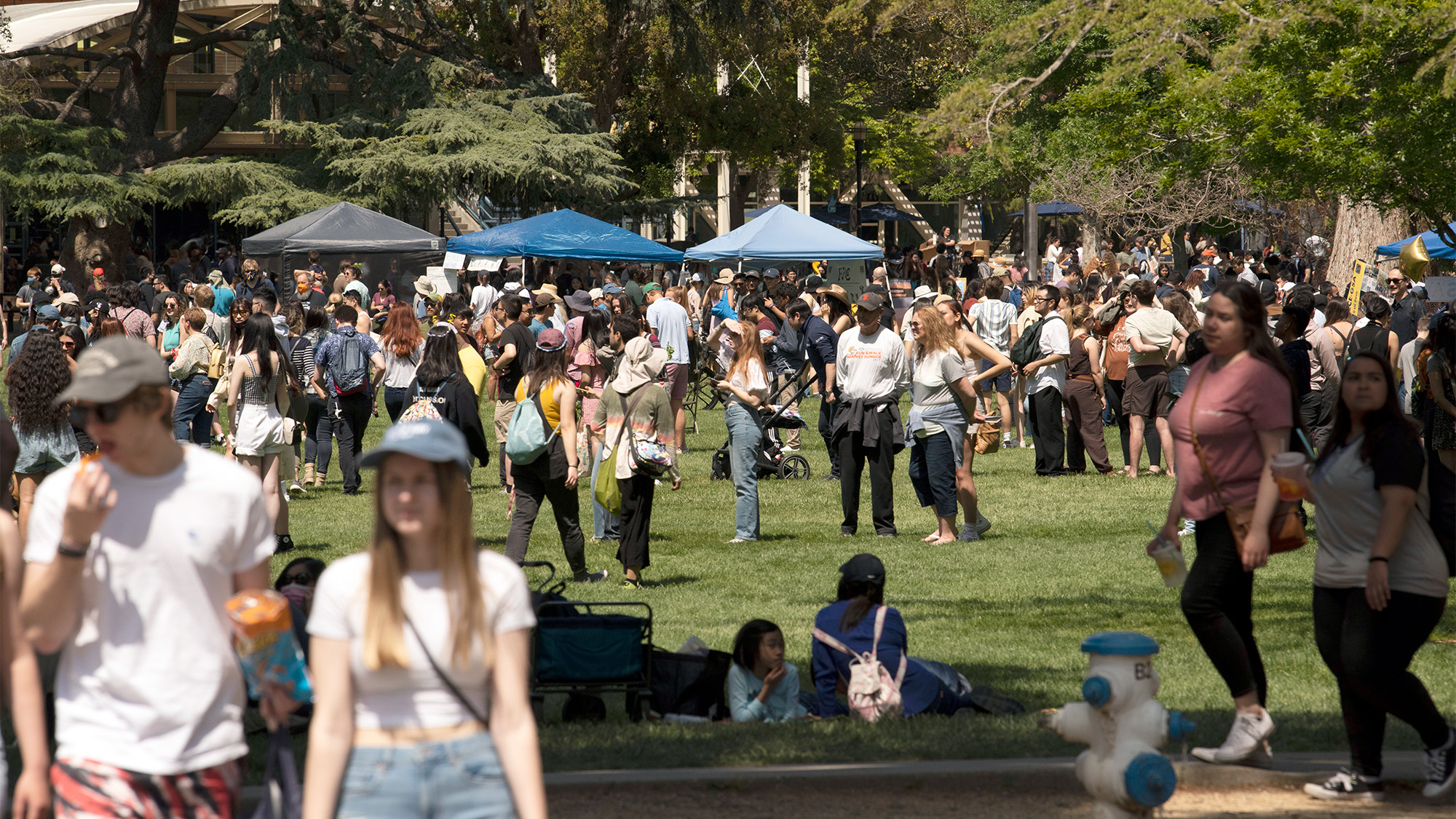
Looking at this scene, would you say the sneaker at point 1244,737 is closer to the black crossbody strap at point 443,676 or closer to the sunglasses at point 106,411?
the black crossbody strap at point 443,676

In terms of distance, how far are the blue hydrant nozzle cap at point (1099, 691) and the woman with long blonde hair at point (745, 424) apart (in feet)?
22.2

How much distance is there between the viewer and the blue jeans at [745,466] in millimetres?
11586

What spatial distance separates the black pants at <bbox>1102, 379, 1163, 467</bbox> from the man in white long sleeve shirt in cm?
393

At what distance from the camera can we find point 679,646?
833 centimetres

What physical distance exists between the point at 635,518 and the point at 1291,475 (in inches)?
210

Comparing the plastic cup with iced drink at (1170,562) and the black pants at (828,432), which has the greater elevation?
the plastic cup with iced drink at (1170,562)

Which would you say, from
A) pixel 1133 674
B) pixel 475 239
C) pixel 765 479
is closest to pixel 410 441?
pixel 1133 674

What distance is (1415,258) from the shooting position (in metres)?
17.4

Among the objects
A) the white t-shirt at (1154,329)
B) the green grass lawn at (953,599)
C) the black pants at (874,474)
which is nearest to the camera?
the green grass lawn at (953,599)

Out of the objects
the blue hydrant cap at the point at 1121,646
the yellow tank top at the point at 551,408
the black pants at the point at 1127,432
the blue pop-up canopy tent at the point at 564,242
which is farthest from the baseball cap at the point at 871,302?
the blue pop-up canopy tent at the point at 564,242

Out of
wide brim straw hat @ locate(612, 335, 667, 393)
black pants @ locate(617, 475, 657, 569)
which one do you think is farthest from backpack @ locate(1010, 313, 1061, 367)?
black pants @ locate(617, 475, 657, 569)

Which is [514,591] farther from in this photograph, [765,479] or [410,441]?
[765,479]

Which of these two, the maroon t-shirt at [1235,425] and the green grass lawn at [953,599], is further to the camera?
the green grass lawn at [953,599]

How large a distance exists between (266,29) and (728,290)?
824 inches
